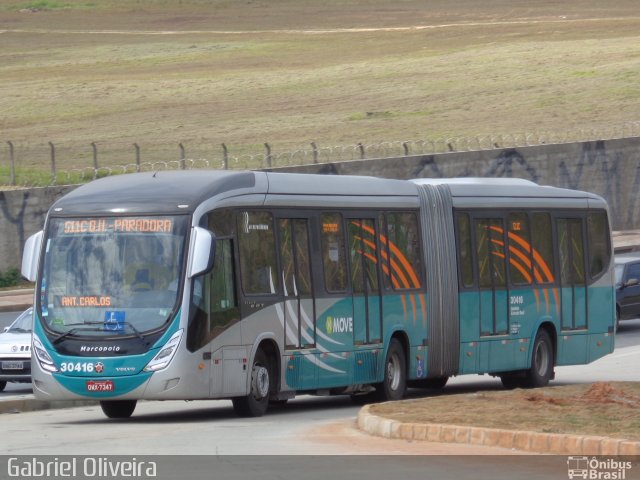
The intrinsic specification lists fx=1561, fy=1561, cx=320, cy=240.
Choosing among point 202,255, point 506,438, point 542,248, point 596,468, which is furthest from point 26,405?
point 596,468

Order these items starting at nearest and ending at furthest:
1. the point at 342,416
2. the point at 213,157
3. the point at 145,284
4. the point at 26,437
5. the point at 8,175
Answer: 1. the point at 26,437
2. the point at 145,284
3. the point at 342,416
4. the point at 8,175
5. the point at 213,157

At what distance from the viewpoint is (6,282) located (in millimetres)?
43750

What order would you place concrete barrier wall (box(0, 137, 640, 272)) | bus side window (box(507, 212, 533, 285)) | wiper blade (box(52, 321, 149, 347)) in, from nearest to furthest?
wiper blade (box(52, 321, 149, 347))
bus side window (box(507, 212, 533, 285))
concrete barrier wall (box(0, 137, 640, 272))

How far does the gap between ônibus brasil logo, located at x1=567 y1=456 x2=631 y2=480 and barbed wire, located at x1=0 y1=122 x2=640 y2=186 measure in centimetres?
3537

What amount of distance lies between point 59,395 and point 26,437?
162cm

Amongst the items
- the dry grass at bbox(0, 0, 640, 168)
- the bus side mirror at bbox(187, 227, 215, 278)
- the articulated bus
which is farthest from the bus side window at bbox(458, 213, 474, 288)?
the dry grass at bbox(0, 0, 640, 168)

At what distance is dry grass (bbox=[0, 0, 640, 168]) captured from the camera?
64250 millimetres

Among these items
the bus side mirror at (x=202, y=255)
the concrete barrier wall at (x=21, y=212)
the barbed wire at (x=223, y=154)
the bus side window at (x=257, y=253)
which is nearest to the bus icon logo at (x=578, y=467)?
the bus side mirror at (x=202, y=255)

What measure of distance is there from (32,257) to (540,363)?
896 cm

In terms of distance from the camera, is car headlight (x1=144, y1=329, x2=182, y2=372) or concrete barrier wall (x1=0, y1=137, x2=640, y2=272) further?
concrete barrier wall (x1=0, y1=137, x2=640, y2=272)

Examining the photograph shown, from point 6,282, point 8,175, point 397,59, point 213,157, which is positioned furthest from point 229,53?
point 6,282

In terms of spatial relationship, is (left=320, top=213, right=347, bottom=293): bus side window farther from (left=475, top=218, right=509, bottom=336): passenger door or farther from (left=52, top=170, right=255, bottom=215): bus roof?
(left=475, top=218, right=509, bottom=336): passenger door

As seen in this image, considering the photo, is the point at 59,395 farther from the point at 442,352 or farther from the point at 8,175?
the point at 8,175

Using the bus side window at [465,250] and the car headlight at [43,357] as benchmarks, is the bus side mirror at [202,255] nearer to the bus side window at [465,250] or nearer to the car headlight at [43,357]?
the car headlight at [43,357]
